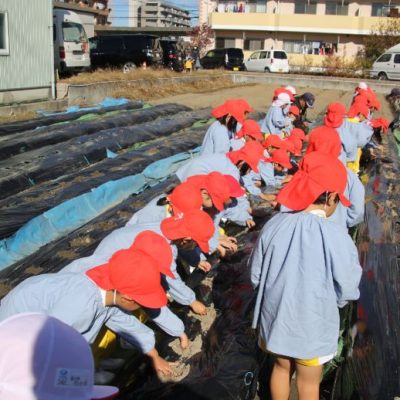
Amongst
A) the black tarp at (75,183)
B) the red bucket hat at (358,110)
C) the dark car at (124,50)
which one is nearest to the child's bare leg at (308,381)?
the black tarp at (75,183)

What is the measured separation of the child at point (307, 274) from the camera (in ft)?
7.43

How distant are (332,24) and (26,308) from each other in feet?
113

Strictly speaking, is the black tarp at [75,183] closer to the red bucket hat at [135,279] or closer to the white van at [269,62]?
the red bucket hat at [135,279]

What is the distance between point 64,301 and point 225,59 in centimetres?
2723

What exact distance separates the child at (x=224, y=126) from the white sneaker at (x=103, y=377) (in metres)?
3.27

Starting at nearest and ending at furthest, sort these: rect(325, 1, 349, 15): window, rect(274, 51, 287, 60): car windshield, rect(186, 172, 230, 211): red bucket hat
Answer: rect(186, 172, 230, 211): red bucket hat
rect(274, 51, 287, 60): car windshield
rect(325, 1, 349, 15): window

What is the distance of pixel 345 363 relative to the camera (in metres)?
2.78

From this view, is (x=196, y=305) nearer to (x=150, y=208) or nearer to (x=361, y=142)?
(x=150, y=208)

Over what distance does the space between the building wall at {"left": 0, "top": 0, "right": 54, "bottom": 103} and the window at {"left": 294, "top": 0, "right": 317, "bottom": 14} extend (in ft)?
89.3

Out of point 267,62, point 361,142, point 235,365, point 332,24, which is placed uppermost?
point 332,24

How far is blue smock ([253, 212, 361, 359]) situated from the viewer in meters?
2.26

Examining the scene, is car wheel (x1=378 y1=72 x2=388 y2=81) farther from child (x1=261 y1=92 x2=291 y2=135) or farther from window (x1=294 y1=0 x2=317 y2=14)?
child (x1=261 y1=92 x2=291 y2=135)

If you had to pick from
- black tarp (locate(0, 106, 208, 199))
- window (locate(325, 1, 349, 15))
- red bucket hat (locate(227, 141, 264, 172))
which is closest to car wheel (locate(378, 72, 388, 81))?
window (locate(325, 1, 349, 15))

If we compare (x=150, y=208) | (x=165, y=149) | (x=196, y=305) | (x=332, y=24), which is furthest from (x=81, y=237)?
(x=332, y=24)
